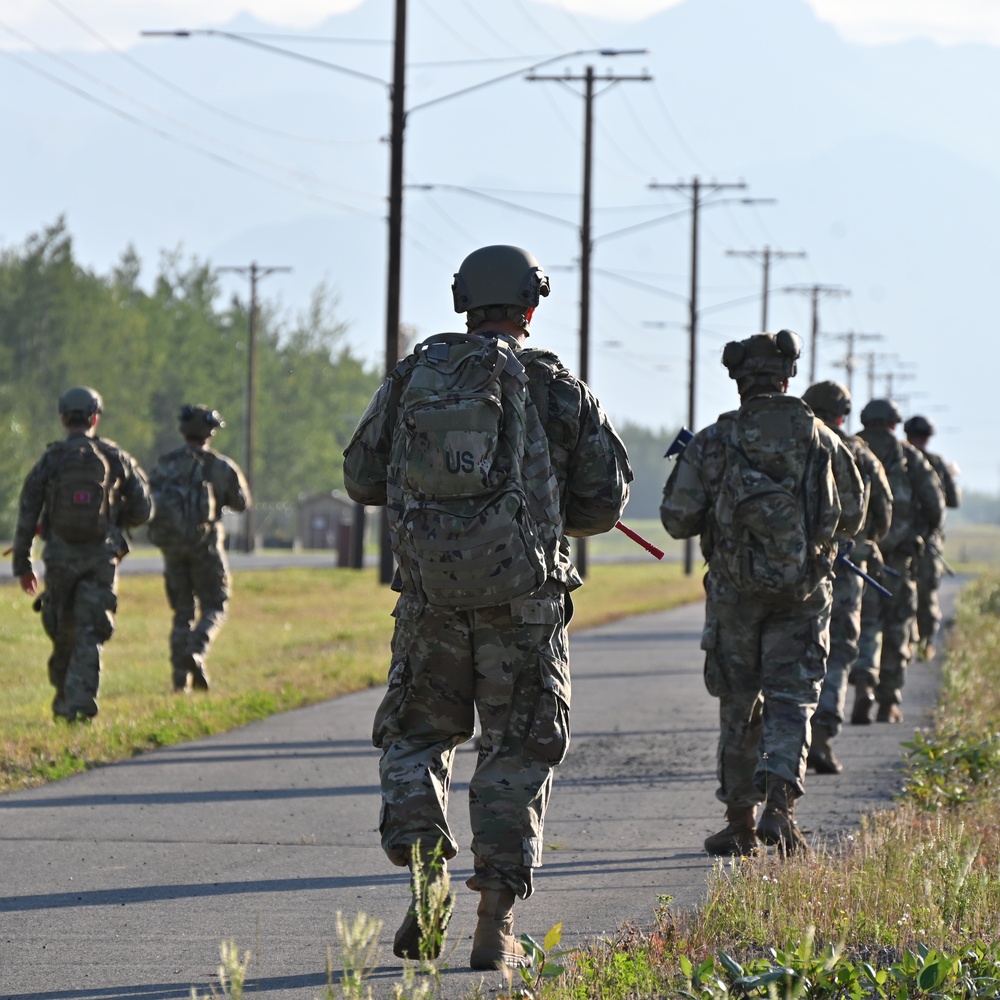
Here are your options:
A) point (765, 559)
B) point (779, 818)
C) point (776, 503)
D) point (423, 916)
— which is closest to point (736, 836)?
point (779, 818)

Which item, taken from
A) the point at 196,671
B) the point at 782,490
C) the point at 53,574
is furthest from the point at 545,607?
the point at 196,671

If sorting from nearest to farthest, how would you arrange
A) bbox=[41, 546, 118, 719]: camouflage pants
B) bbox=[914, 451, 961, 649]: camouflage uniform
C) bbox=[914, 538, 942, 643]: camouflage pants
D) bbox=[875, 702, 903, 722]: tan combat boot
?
1. bbox=[41, 546, 118, 719]: camouflage pants
2. bbox=[875, 702, 903, 722]: tan combat boot
3. bbox=[914, 451, 961, 649]: camouflage uniform
4. bbox=[914, 538, 942, 643]: camouflage pants

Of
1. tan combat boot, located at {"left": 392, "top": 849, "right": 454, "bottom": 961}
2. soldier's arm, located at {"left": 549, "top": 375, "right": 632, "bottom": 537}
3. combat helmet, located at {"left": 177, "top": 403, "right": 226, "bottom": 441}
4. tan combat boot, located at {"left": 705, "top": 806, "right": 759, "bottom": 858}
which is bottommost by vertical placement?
tan combat boot, located at {"left": 705, "top": 806, "right": 759, "bottom": 858}

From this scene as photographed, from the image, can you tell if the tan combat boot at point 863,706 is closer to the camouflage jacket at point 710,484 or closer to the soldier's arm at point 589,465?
the camouflage jacket at point 710,484

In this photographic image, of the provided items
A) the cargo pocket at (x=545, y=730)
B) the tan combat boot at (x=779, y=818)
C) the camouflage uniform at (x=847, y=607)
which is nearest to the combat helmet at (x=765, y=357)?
the tan combat boot at (x=779, y=818)

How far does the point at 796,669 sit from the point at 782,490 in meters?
0.75

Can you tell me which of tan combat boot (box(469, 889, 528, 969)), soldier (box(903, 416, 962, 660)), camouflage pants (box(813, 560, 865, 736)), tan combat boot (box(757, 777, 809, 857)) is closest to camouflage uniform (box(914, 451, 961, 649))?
soldier (box(903, 416, 962, 660))

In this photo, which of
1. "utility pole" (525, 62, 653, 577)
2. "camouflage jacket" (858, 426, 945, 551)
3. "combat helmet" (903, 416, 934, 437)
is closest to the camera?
"camouflage jacket" (858, 426, 945, 551)

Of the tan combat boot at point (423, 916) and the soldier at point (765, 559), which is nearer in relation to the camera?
the tan combat boot at point (423, 916)

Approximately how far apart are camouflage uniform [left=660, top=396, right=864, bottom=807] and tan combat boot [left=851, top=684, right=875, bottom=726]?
4913 millimetres

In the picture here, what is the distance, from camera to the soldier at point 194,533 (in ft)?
45.9

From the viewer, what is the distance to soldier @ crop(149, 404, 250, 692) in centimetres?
1399

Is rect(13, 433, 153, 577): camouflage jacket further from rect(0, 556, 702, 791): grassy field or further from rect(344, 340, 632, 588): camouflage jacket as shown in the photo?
rect(344, 340, 632, 588): camouflage jacket

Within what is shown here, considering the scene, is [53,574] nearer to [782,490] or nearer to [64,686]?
[64,686]
